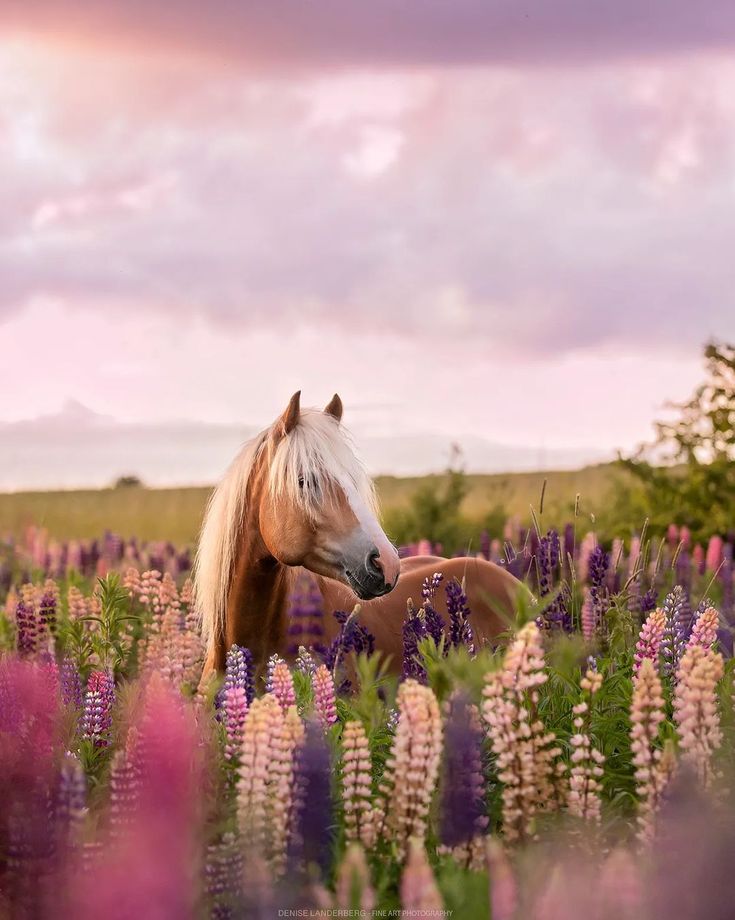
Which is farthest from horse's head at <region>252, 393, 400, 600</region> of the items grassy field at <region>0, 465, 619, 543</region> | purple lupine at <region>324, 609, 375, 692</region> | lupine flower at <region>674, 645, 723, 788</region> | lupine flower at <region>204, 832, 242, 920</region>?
grassy field at <region>0, 465, 619, 543</region>

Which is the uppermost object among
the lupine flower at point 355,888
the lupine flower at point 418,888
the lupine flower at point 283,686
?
the lupine flower at point 283,686

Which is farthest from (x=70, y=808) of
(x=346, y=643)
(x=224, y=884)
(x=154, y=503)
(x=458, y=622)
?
(x=154, y=503)

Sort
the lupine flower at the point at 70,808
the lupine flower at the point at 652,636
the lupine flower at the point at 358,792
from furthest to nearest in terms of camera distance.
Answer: the lupine flower at the point at 652,636, the lupine flower at the point at 358,792, the lupine flower at the point at 70,808

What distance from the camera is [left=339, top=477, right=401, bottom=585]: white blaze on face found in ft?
18.0

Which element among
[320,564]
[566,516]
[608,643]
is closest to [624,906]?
[608,643]

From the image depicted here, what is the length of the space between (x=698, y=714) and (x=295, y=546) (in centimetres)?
270

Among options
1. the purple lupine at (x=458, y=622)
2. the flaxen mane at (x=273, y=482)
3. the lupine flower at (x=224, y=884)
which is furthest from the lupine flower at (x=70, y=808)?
the flaxen mane at (x=273, y=482)

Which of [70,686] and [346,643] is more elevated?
[346,643]

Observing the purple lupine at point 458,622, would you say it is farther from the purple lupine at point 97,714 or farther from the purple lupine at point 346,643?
the purple lupine at point 97,714

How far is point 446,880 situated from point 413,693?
0.44 metres

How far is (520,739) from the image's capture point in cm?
329

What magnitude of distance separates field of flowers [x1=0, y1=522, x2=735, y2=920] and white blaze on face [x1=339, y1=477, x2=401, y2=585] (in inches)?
34.9

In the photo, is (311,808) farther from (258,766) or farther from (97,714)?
(97,714)

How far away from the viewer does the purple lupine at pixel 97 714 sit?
4.27m
